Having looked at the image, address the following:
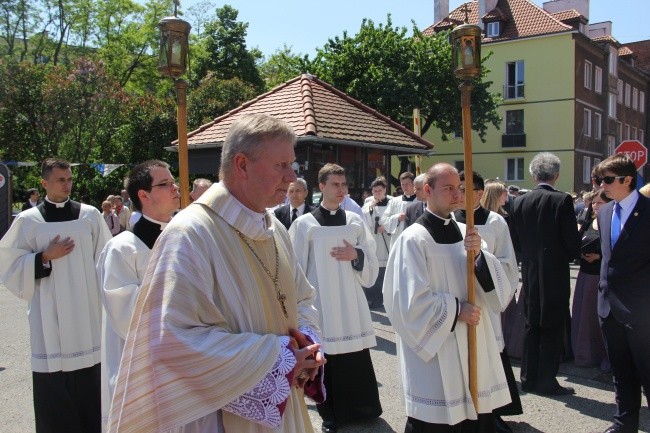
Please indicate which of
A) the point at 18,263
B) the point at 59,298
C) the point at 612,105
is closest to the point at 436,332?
the point at 59,298

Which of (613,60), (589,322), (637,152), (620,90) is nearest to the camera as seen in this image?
(589,322)

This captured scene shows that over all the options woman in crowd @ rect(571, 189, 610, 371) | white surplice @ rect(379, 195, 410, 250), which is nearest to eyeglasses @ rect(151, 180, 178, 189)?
woman in crowd @ rect(571, 189, 610, 371)

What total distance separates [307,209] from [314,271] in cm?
224

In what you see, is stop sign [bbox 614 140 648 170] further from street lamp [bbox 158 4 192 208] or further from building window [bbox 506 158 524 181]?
building window [bbox 506 158 524 181]

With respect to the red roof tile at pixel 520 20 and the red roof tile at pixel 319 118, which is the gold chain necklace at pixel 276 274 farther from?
the red roof tile at pixel 520 20

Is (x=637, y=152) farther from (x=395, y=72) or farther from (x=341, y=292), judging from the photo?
(x=395, y=72)

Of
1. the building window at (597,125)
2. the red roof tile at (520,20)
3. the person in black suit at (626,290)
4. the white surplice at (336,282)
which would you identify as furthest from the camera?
the building window at (597,125)

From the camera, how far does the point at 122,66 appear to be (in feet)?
113

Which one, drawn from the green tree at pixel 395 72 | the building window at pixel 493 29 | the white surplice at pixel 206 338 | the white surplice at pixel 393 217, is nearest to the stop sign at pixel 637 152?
the white surplice at pixel 393 217

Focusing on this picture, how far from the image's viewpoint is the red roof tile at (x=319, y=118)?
11305 millimetres

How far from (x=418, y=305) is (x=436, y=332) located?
20 centimetres

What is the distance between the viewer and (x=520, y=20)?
36125 mm

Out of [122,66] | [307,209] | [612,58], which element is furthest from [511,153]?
[307,209]

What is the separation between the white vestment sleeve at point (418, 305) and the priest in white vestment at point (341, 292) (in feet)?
4.92
